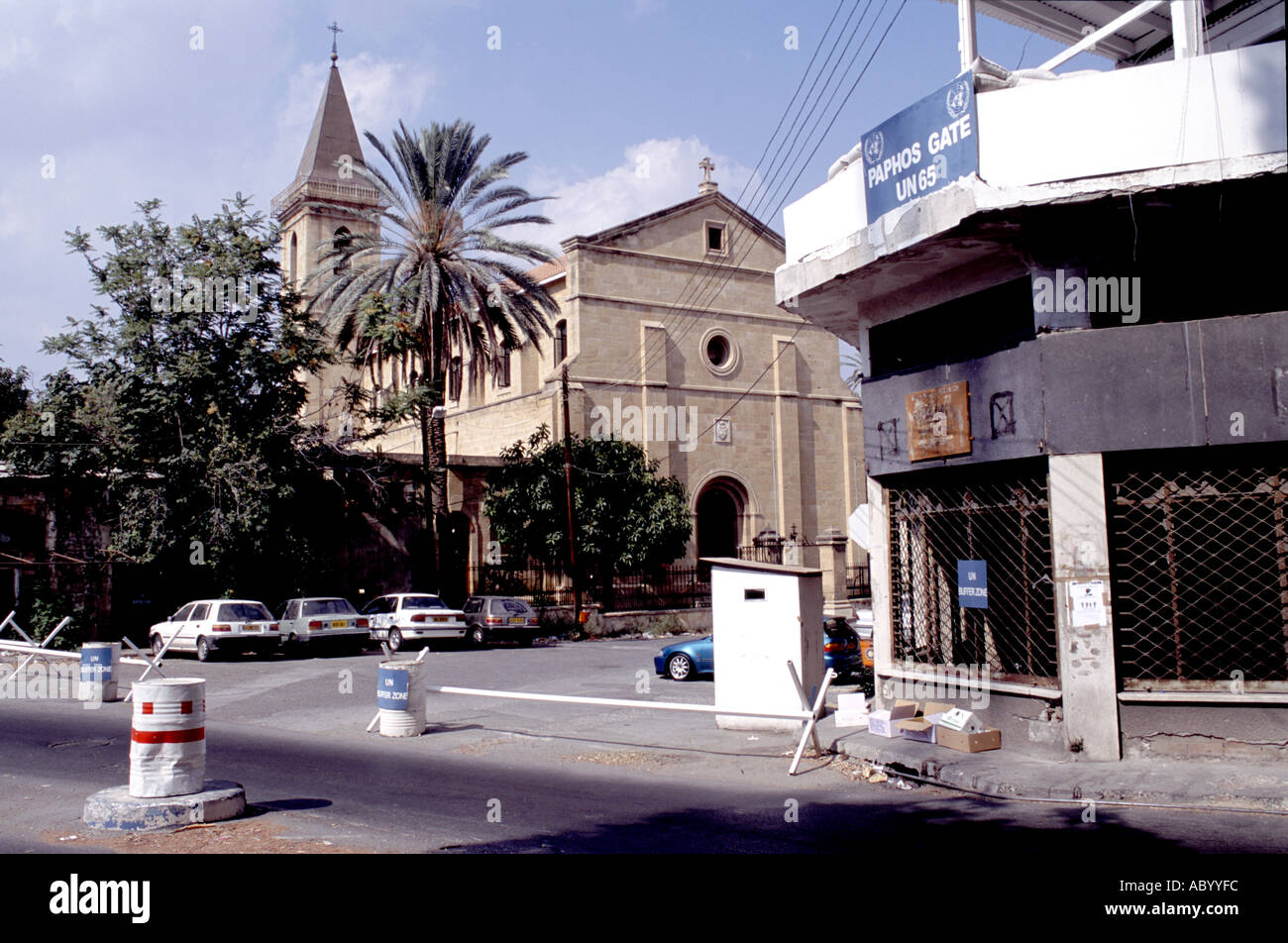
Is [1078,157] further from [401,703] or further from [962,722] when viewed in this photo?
[401,703]

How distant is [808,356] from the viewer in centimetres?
4300

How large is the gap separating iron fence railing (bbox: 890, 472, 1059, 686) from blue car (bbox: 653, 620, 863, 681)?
17.1ft

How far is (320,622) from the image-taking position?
970 inches

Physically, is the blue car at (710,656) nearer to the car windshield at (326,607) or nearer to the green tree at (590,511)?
the car windshield at (326,607)

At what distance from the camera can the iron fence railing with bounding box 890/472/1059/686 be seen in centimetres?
1064

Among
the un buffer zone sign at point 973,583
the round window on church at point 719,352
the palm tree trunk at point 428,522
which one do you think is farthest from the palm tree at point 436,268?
the un buffer zone sign at point 973,583

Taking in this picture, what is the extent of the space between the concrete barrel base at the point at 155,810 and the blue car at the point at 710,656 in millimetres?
10658

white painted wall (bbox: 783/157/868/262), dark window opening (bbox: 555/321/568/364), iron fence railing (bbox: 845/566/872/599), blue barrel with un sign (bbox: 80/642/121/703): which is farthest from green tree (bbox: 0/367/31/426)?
white painted wall (bbox: 783/157/868/262)

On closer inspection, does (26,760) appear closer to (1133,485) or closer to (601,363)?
(1133,485)

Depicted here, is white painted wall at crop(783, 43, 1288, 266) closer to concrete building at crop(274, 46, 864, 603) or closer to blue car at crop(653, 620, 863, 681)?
blue car at crop(653, 620, 863, 681)

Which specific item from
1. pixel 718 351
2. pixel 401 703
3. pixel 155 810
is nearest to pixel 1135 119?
pixel 401 703

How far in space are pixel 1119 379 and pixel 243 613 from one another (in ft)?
64.6

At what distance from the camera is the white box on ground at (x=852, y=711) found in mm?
12031

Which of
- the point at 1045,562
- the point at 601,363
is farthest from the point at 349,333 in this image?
the point at 1045,562
